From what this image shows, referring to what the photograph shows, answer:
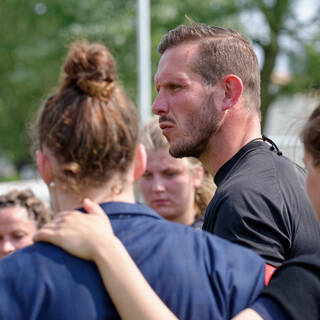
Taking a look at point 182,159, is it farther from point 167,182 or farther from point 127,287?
point 127,287

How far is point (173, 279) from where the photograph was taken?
5.99 ft

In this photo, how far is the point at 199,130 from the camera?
3.06 metres

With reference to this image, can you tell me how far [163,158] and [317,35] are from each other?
12.9 m

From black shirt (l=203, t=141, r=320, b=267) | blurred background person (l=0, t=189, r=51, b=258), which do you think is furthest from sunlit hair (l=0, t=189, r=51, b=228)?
black shirt (l=203, t=141, r=320, b=267)

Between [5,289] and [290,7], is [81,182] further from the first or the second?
[290,7]

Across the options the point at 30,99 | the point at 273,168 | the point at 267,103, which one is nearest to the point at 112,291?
the point at 273,168

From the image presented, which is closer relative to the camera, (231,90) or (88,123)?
(88,123)

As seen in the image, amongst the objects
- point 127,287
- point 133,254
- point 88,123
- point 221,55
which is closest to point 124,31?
point 221,55

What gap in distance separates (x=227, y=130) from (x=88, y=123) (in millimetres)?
1291

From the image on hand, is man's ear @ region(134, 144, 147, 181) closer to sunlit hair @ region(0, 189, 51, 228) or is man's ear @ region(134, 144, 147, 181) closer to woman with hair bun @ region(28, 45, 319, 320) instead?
woman with hair bun @ region(28, 45, 319, 320)

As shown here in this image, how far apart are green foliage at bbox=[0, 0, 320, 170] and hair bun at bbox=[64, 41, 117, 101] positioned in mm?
11863

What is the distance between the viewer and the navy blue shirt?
1.78 meters

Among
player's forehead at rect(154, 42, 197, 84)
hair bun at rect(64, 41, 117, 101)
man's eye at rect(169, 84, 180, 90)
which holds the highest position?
hair bun at rect(64, 41, 117, 101)

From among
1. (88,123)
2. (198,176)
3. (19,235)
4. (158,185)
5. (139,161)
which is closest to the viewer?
(88,123)
